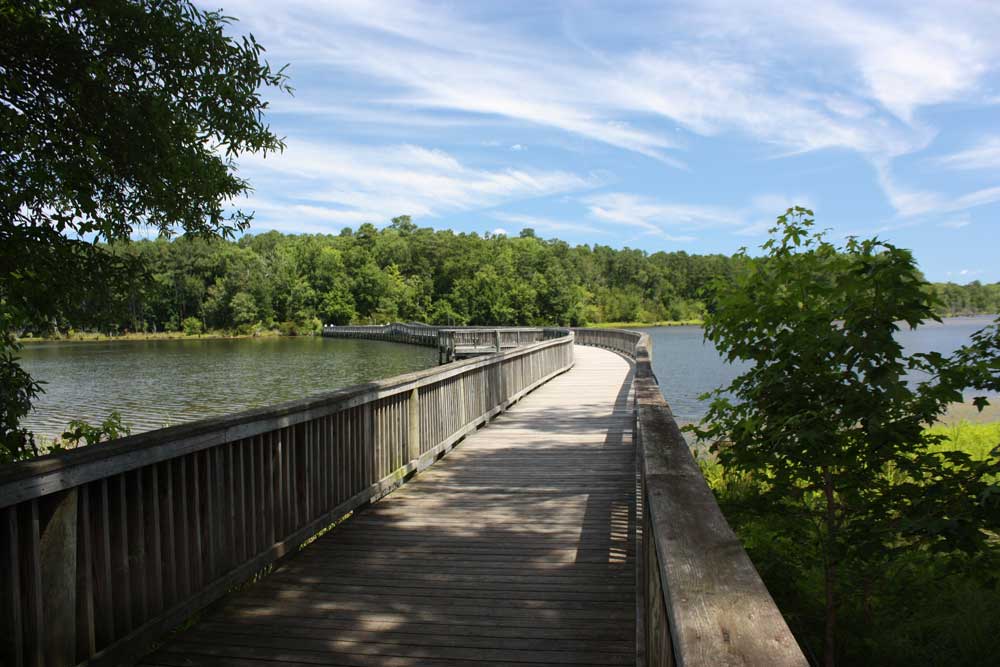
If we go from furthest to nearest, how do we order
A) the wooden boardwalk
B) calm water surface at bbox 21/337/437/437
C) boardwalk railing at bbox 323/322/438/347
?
boardwalk railing at bbox 323/322/438/347
calm water surface at bbox 21/337/437/437
the wooden boardwalk

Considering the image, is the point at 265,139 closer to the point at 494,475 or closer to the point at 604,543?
the point at 494,475

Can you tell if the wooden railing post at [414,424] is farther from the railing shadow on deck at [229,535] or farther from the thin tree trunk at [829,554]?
the thin tree trunk at [829,554]

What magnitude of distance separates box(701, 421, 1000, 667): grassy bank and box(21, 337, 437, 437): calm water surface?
12516 millimetres

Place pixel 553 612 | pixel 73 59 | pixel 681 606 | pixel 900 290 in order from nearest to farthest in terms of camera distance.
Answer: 1. pixel 681 606
2. pixel 553 612
3. pixel 900 290
4. pixel 73 59

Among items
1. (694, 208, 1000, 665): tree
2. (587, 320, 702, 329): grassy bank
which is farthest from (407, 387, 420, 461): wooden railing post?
(587, 320, 702, 329): grassy bank

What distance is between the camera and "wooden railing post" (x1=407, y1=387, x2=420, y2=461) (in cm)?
671

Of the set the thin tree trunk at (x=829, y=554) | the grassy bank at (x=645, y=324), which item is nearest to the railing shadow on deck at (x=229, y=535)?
the thin tree trunk at (x=829, y=554)

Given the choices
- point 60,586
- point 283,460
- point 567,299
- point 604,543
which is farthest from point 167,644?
point 567,299

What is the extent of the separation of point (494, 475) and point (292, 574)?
306 centimetres

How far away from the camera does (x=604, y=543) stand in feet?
16.0

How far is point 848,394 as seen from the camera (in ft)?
14.2

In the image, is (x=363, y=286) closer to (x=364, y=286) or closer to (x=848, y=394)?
(x=364, y=286)

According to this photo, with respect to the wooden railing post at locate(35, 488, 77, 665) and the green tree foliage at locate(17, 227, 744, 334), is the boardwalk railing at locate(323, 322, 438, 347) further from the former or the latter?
the wooden railing post at locate(35, 488, 77, 665)

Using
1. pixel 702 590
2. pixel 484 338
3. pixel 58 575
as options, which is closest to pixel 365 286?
pixel 484 338
